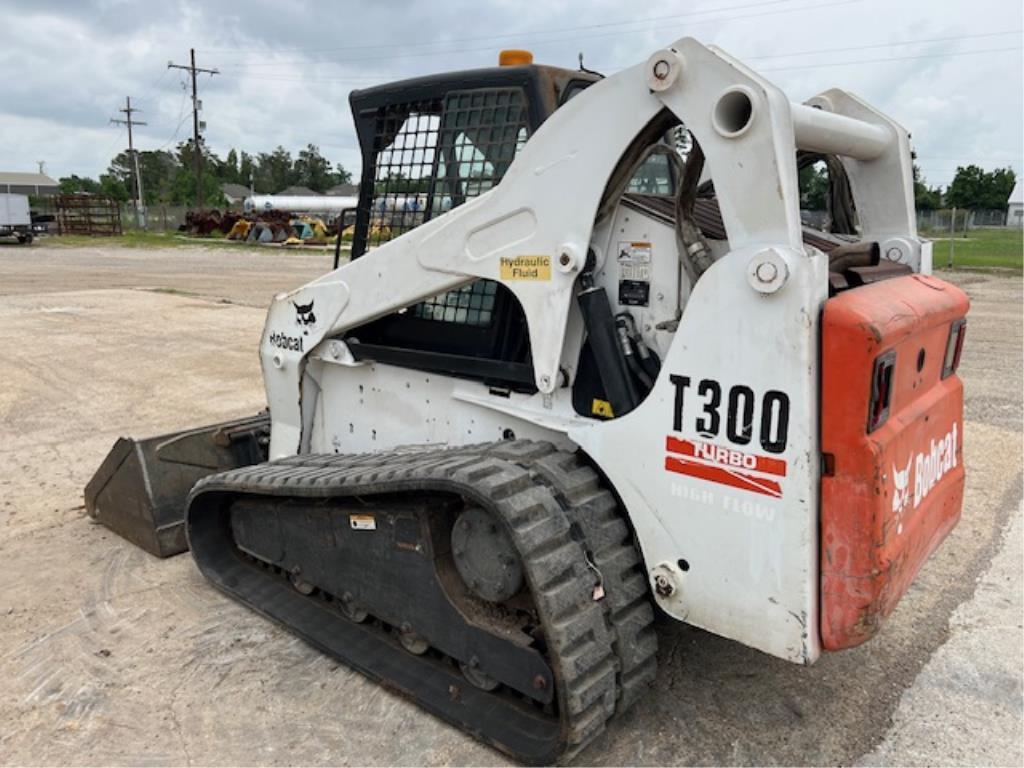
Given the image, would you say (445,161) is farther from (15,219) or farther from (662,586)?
(15,219)

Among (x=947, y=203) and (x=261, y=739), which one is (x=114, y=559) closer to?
(x=261, y=739)

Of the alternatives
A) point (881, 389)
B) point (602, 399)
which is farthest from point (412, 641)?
point (881, 389)

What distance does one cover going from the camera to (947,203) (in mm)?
63000

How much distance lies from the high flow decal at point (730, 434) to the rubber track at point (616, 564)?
0.30 m

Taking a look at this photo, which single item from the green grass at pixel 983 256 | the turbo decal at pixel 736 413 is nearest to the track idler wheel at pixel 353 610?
the turbo decal at pixel 736 413

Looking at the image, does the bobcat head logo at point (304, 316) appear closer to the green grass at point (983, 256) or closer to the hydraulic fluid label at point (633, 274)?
the hydraulic fluid label at point (633, 274)

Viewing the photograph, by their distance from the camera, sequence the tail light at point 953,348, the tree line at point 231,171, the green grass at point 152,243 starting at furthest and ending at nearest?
the tree line at point 231,171
the green grass at point 152,243
the tail light at point 953,348

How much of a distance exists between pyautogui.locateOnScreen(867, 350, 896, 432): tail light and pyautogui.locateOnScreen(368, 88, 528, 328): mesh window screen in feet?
5.01

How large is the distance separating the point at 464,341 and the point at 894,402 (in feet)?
5.55

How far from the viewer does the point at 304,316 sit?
13.5ft

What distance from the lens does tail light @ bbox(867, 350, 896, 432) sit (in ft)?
7.98

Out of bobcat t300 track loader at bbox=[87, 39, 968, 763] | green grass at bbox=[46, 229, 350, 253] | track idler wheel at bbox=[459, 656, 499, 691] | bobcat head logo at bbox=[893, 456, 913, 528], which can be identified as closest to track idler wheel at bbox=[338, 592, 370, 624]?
bobcat t300 track loader at bbox=[87, 39, 968, 763]

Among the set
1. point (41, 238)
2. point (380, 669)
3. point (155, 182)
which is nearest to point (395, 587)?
point (380, 669)

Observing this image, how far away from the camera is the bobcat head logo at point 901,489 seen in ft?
8.62
